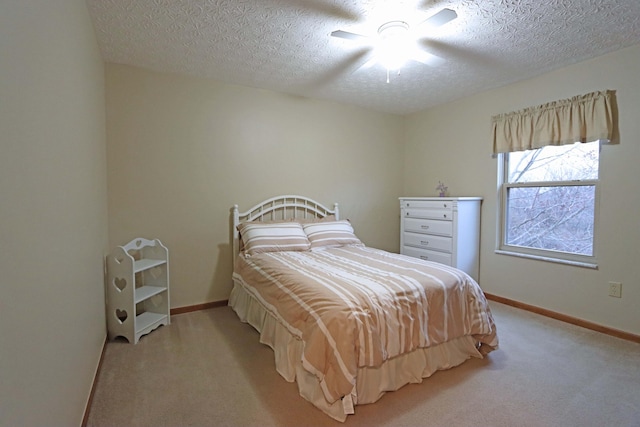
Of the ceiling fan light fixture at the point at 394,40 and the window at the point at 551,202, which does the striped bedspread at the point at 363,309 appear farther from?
the ceiling fan light fixture at the point at 394,40

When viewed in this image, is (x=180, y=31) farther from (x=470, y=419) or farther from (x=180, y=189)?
(x=470, y=419)

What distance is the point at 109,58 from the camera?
2756 millimetres

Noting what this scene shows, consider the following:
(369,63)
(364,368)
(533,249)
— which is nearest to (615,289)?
(533,249)

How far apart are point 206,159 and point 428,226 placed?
104 inches

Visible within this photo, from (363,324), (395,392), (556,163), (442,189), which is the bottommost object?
(395,392)

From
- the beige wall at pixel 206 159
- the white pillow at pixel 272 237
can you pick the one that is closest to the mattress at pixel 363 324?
the white pillow at pixel 272 237

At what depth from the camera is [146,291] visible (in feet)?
9.18

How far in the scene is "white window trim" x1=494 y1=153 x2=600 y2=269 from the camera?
9.29ft

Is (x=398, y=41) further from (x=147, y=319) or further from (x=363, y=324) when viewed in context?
(x=147, y=319)

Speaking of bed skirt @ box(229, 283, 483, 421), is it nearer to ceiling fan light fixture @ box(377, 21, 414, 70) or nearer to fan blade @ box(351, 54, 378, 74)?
ceiling fan light fixture @ box(377, 21, 414, 70)

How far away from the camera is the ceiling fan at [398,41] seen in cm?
187

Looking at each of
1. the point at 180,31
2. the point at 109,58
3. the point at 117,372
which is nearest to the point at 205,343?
the point at 117,372

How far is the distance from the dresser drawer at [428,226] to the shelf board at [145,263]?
2840mm

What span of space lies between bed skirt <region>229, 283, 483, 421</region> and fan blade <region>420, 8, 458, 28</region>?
199 centimetres
